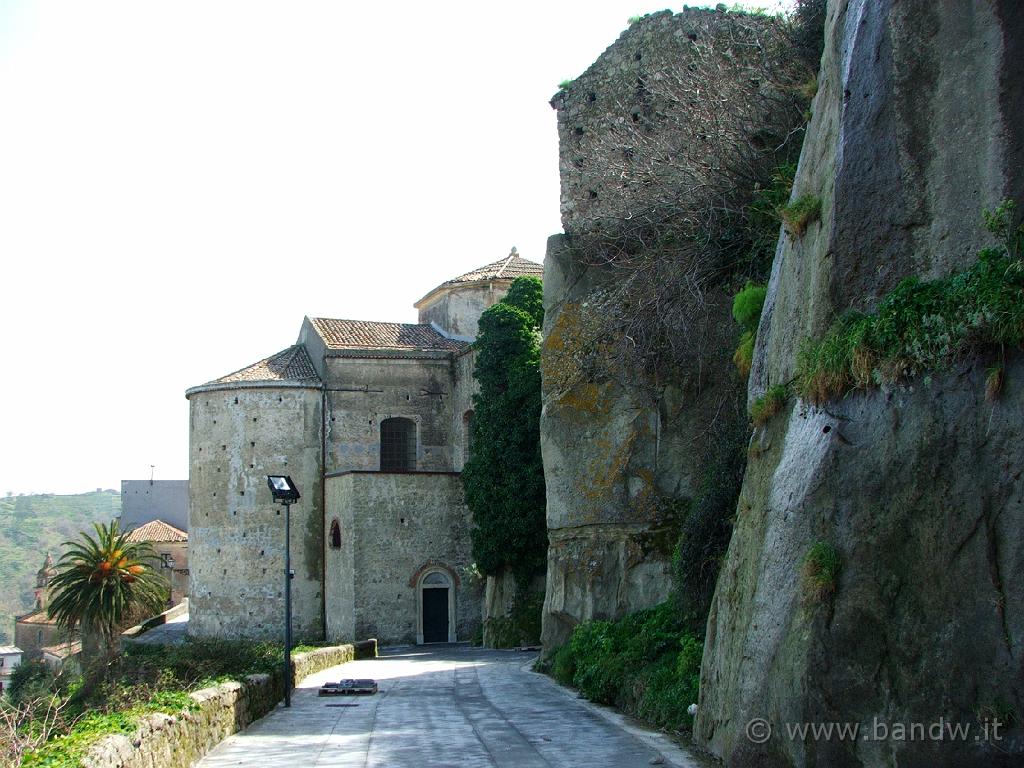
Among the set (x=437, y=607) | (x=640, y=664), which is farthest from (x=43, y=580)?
(x=640, y=664)

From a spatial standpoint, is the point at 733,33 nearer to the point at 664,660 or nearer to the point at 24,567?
the point at 664,660

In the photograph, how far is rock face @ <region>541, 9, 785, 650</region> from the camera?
61.8ft

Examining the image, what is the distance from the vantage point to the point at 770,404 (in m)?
11.0

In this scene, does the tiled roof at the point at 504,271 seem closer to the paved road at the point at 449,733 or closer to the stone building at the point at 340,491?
the stone building at the point at 340,491

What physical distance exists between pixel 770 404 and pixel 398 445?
98.5ft

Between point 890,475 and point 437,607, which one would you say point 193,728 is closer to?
point 890,475

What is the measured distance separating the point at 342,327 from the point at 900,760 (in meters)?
34.9

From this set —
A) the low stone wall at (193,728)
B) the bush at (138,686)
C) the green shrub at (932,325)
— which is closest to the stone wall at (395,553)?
the bush at (138,686)

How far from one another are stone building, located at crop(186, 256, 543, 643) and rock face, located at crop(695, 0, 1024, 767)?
83.2 feet

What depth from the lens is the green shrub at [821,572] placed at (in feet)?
29.4

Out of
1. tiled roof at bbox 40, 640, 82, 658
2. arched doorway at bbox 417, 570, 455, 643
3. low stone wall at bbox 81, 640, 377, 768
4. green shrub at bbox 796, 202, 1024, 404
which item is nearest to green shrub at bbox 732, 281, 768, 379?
green shrub at bbox 796, 202, 1024, 404

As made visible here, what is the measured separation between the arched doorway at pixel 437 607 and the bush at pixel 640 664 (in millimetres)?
15793

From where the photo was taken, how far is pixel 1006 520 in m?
8.19

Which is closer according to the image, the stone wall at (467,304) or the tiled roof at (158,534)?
the stone wall at (467,304)
